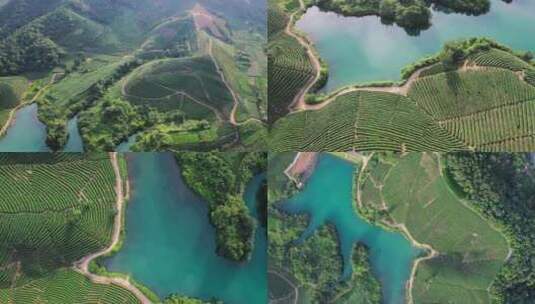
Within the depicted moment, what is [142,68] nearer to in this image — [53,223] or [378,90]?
[53,223]

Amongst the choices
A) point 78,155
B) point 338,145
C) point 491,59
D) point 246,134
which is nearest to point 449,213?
point 338,145

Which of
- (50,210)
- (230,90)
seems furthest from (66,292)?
(230,90)

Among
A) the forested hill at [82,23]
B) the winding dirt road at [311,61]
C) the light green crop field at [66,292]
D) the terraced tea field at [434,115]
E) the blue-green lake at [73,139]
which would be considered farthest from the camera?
the forested hill at [82,23]

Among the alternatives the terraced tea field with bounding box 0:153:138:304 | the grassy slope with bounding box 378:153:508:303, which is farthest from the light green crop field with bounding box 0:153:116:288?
the grassy slope with bounding box 378:153:508:303

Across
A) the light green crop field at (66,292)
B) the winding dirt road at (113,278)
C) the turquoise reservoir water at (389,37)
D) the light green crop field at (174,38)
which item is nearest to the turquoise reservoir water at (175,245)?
the winding dirt road at (113,278)

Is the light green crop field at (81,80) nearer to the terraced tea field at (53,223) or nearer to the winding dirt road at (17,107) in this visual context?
the winding dirt road at (17,107)
